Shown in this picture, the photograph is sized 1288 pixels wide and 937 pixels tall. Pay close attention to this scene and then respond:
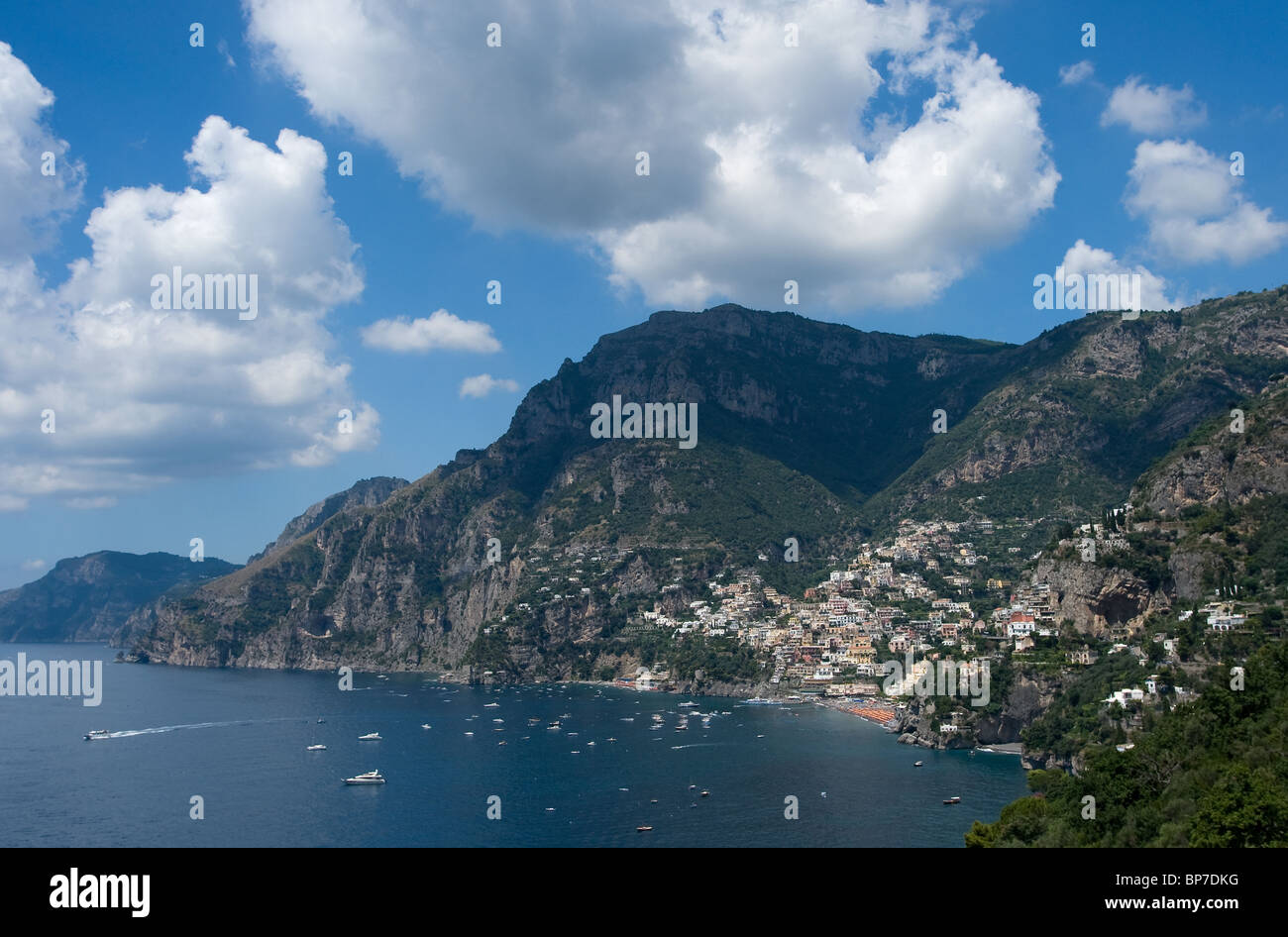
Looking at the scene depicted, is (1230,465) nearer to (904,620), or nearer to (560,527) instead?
(904,620)

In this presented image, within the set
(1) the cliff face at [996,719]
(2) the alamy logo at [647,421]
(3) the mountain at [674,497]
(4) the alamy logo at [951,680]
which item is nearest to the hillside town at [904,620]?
(4) the alamy logo at [951,680]

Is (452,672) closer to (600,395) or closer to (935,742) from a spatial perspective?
(600,395)

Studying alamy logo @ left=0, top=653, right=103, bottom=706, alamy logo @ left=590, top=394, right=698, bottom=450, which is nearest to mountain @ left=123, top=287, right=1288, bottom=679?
alamy logo @ left=590, top=394, right=698, bottom=450

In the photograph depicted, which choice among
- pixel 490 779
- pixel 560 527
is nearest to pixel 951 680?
pixel 490 779
